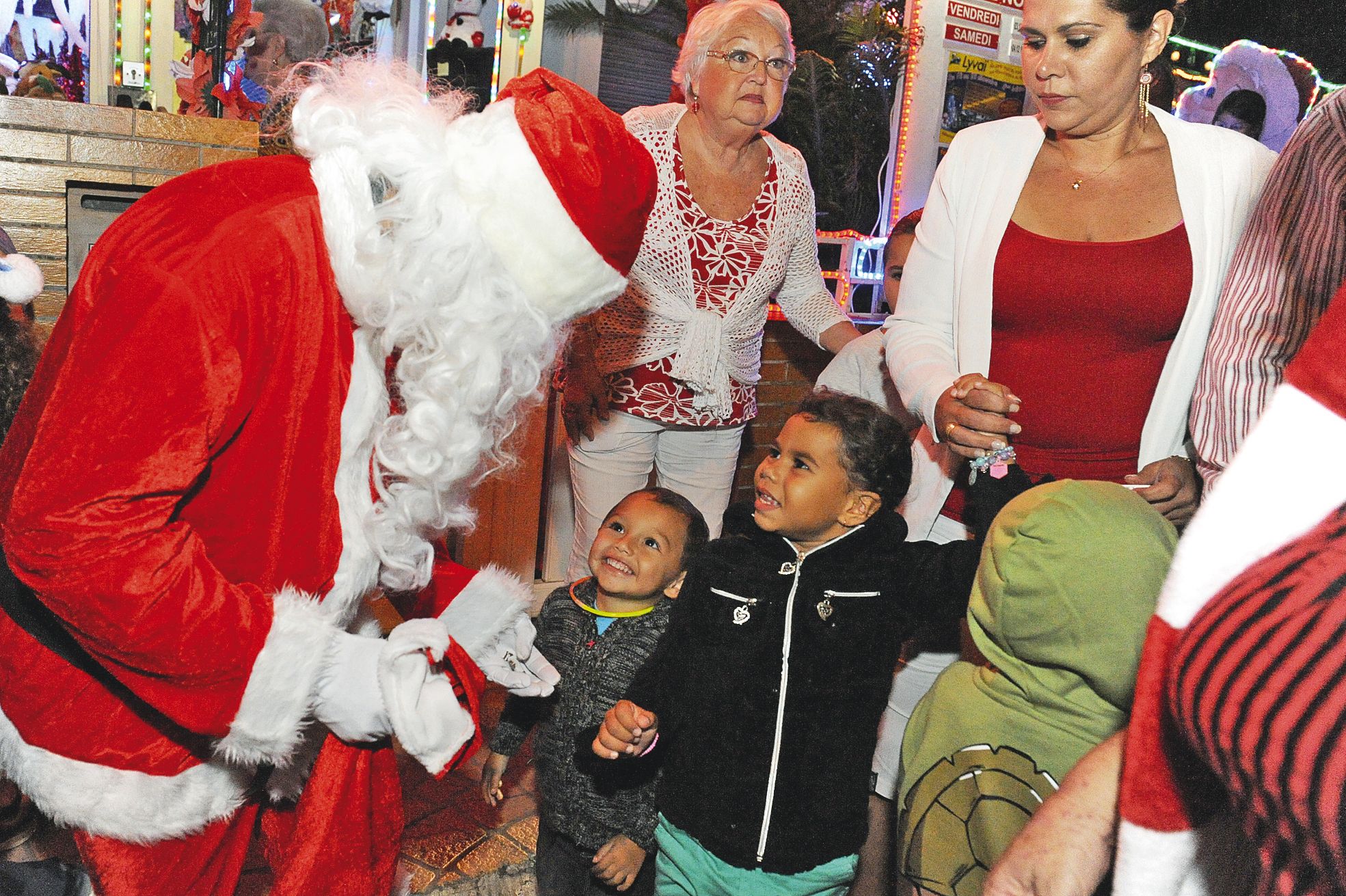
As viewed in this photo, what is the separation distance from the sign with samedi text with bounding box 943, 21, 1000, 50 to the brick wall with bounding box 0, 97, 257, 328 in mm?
4824

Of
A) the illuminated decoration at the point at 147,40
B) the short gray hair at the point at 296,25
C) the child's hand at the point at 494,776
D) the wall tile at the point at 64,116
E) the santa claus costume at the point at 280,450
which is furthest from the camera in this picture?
the short gray hair at the point at 296,25

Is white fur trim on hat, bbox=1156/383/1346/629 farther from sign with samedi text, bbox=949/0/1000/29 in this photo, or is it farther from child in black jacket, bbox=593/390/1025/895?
sign with samedi text, bbox=949/0/1000/29

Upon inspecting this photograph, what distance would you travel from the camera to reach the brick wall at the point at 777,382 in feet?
13.9

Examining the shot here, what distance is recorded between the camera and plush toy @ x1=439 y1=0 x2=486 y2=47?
5.78 meters

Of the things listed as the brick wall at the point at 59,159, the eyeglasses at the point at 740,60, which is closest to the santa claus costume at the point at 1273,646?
the eyeglasses at the point at 740,60

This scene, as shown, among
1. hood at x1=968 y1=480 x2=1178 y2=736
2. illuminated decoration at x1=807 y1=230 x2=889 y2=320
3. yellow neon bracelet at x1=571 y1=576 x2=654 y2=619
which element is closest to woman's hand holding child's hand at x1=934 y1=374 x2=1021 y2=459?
hood at x1=968 y1=480 x2=1178 y2=736

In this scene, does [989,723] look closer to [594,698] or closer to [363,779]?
[594,698]

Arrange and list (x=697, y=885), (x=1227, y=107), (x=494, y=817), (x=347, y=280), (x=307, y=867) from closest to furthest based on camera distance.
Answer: (x=347, y=280) → (x=307, y=867) → (x=697, y=885) → (x=494, y=817) → (x=1227, y=107)

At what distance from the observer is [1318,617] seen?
1.78 feet

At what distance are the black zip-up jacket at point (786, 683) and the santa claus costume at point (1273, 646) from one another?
1.20m

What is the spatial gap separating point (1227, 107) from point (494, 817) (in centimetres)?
560

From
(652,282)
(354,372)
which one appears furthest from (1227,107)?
(354,372)

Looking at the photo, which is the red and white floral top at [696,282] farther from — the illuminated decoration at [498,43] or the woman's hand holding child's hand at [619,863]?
the illuminated decoration at [498,43]

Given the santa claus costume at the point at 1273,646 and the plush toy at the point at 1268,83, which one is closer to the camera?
the santa claus costume at the point at 1273,646
